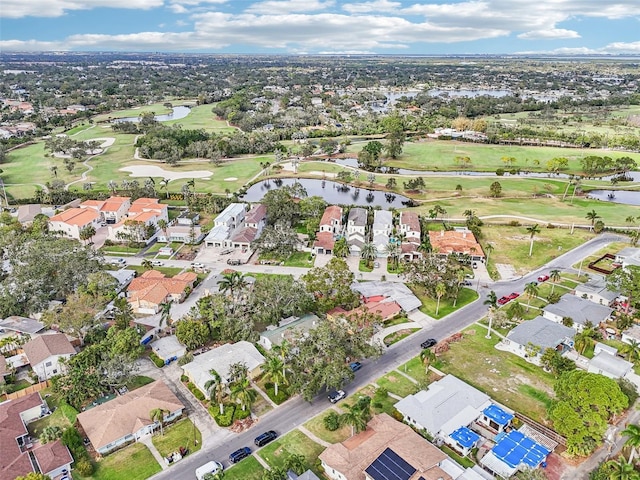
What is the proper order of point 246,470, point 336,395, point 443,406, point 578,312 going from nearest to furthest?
point 246,470, point 443,406, point 336,395, point 578,312

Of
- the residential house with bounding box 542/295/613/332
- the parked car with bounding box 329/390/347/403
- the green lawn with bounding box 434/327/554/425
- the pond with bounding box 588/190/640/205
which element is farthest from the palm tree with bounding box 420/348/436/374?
the pond with bounding box 588/190/640/205

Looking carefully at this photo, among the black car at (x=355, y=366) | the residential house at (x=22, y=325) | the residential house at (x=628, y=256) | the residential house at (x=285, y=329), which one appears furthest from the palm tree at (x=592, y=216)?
the residential house at (x=22, y=325)

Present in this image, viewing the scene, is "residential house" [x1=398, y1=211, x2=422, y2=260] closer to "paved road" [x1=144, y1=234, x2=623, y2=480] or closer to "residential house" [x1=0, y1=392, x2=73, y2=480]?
"paved road" [x1=144, y1=234, x2=623, y2=480]

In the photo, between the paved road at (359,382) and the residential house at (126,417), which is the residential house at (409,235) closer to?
the paved road at (359,382)

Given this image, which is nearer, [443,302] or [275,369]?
[275,369]

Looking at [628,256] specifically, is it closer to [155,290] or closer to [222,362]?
[222,362]

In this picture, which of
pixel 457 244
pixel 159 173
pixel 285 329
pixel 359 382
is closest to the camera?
pixel 359 382

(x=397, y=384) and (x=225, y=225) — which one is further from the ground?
(x=225, y=225)

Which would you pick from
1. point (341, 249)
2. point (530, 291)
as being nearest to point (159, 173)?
point (341, 249)
